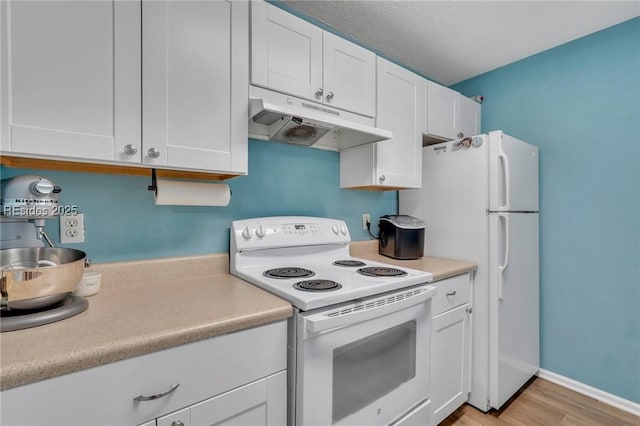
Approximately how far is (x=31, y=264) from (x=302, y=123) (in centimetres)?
113

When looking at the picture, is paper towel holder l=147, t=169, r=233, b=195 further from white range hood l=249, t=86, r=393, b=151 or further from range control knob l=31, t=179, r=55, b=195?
white range hood l=249, t=86, r=393, b=151

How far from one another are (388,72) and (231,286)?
155cm

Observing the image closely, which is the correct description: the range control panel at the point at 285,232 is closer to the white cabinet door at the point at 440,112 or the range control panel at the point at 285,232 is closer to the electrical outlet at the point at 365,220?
the electrical outlet at the point at 365,220

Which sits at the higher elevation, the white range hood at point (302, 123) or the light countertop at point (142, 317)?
the white range hood at point (302, 123)

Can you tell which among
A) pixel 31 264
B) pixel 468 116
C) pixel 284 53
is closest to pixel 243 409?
pixel 31 264

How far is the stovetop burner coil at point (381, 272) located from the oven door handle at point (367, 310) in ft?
0.37

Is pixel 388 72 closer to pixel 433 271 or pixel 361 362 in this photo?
pixel 433 271

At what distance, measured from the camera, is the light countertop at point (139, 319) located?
2.22 ft

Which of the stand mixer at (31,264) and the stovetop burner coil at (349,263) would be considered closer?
the stand mixer at (31,264)

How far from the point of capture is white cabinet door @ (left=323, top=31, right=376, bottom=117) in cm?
156

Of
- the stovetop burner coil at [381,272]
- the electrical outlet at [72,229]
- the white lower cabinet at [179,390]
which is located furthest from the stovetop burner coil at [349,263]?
the electrical outlet at [72,229]

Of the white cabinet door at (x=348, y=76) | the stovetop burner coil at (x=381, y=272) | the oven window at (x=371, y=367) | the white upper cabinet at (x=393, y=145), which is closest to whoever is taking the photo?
the oven window at (x=371, y=367)

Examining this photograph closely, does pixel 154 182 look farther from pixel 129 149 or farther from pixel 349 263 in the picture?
pixel 349 263

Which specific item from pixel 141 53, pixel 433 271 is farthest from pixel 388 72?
pixel 141 53
